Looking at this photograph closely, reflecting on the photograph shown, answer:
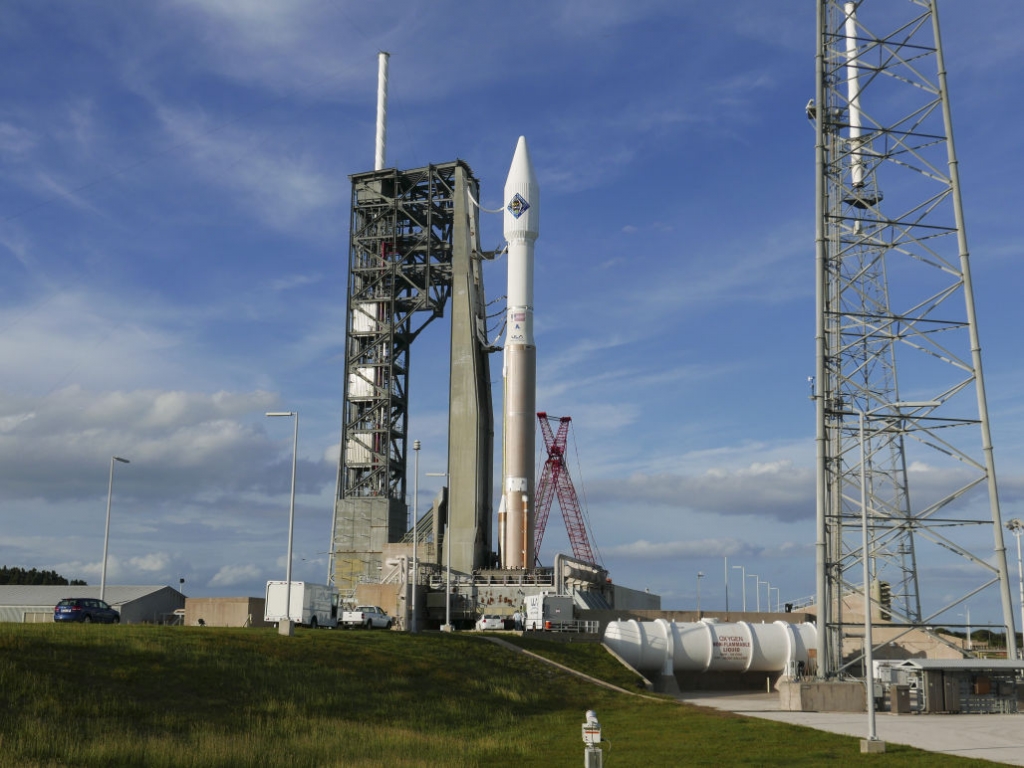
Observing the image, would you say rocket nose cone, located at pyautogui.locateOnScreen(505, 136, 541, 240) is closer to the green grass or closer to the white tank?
the white tank

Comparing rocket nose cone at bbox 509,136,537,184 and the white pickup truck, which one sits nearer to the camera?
the white pickup truck

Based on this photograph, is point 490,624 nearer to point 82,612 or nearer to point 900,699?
point 82,612

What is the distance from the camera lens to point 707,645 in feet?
196

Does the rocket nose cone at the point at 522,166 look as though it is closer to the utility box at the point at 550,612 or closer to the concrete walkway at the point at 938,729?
the utility box at the point at 550,612

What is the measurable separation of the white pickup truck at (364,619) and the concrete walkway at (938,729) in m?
21.8

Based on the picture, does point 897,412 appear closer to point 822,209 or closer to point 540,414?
point 822,209

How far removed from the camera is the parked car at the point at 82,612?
5128cm

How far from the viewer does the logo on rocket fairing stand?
81.3m

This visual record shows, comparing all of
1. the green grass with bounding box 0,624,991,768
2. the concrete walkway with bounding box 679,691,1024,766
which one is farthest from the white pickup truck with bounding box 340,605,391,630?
the concrete walkway with bounding box 679,691,1024,766

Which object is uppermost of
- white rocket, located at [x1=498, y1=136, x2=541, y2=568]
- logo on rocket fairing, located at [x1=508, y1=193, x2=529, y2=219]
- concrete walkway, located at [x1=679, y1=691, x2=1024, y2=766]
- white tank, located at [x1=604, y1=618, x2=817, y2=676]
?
logo on rocket fairing, located at [x1=508, y1=193, x2=529, y2=219]

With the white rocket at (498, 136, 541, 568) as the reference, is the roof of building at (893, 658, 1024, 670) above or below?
below

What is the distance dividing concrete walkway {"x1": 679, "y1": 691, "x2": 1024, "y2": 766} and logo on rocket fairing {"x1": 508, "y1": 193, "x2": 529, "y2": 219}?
44642 mm

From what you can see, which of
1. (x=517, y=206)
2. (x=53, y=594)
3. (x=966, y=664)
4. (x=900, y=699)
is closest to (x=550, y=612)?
(x=900, y=699)

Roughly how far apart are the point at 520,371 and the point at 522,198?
14088 mm
